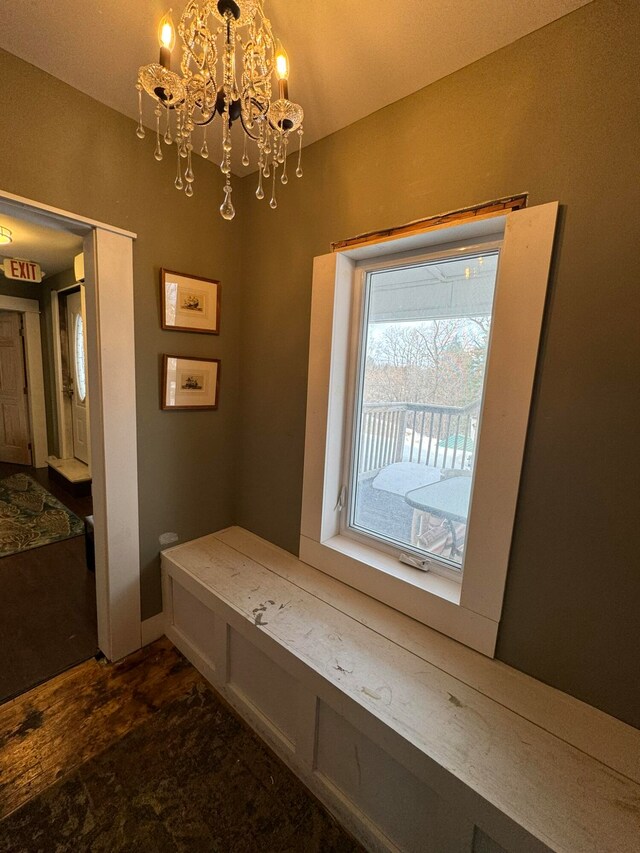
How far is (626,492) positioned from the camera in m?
0.91

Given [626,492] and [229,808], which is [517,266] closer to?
[626,492]

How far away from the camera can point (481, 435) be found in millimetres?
1112

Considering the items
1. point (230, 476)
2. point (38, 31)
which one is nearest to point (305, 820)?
point (230, 476)

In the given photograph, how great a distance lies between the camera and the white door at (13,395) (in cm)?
436

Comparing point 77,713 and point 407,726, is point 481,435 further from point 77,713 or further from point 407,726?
point 77,713

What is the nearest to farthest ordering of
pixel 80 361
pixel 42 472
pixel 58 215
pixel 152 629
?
1. pixel 58 215
2. pixel 152 629
3. pixel 80 361
4. pixel 42 472

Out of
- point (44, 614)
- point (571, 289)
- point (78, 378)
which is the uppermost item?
point (571, 289)

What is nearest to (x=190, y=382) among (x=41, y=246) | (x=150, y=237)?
(x=150, y=237)

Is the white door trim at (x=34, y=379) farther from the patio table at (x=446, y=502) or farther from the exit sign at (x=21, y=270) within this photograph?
the patio table at (x=446, y=502)

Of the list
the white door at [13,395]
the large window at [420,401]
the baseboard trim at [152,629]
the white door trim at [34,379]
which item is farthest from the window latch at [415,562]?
the white door at [13,395]

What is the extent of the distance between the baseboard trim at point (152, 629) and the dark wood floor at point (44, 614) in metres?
0.25

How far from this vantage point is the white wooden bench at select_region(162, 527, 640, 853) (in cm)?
77

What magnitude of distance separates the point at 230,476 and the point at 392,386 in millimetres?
1070

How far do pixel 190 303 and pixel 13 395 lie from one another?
4.44 meters
